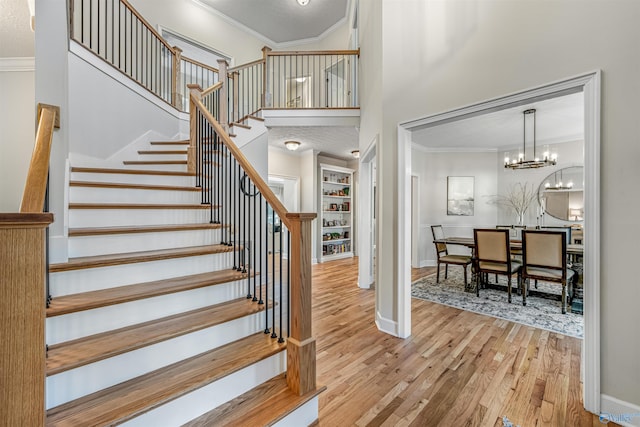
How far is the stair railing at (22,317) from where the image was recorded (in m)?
0.85

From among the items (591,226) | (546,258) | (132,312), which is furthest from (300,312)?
(546,258)

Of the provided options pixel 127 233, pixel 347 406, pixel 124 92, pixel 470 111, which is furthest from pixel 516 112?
pixel 124 92

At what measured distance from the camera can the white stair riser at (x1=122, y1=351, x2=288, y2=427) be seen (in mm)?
1244

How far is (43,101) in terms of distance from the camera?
5.40ft

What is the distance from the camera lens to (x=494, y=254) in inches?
148

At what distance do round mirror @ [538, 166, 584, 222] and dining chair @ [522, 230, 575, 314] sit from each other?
2728 millimetres

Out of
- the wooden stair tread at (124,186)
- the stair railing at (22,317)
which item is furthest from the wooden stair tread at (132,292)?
the wooden stair tread at (124,186)

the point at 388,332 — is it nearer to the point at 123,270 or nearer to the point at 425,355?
the point at 425,355

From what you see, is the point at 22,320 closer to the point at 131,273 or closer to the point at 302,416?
the point at 131,273

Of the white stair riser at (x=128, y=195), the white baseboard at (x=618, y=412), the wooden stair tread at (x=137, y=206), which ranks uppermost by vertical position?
the white stair riser at (x=128, y=195)

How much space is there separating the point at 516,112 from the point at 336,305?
12.5 ft

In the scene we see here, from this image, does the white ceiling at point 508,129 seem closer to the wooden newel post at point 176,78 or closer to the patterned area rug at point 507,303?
the patterned area rug at point 507,303

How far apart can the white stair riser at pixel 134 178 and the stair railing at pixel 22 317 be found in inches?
86.6

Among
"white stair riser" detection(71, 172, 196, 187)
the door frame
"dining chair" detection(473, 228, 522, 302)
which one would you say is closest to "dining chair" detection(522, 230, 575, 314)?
"dining chair" detection(473, 228, 522, 302)
